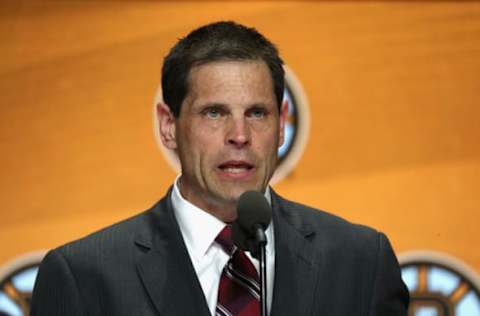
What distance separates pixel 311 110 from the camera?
2717 millimetres

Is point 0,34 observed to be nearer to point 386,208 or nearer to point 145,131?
point 145,131

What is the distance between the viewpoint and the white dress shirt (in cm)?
184

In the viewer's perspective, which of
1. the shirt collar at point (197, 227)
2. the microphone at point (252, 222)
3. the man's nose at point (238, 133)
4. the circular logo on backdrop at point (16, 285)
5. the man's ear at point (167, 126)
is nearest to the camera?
the microphone at point (252, 222)

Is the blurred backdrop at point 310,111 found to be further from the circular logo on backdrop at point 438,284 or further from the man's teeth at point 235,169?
the man's teeth at point 235,169

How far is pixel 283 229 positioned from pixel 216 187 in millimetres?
214

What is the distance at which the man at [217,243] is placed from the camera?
1.80 m

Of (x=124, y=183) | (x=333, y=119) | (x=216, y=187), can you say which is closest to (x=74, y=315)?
(x=216, y=187)

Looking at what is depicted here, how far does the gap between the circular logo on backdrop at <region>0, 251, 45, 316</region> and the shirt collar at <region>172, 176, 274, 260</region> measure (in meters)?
0.90

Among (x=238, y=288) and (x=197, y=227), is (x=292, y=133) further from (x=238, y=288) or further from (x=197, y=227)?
(x=238, y=288)

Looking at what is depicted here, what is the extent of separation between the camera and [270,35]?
275 centimetres

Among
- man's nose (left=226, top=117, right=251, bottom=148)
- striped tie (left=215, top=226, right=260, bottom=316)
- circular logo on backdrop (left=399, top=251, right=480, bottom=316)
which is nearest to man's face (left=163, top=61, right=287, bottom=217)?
man's nose (left=226, top=117, right=251, bottom=148)

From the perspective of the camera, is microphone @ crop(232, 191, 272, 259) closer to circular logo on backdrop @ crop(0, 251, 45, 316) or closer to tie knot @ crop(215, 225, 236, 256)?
tie knot @ crop(215, 225, 236, 256)

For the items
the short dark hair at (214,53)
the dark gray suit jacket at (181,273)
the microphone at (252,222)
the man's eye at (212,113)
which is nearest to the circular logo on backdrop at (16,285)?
the dark gray suit jacket at (181,273)

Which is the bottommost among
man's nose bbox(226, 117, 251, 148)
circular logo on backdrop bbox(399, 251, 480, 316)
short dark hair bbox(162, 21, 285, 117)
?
circular logo on backdrop bbox(399, 251, 480, 316)
